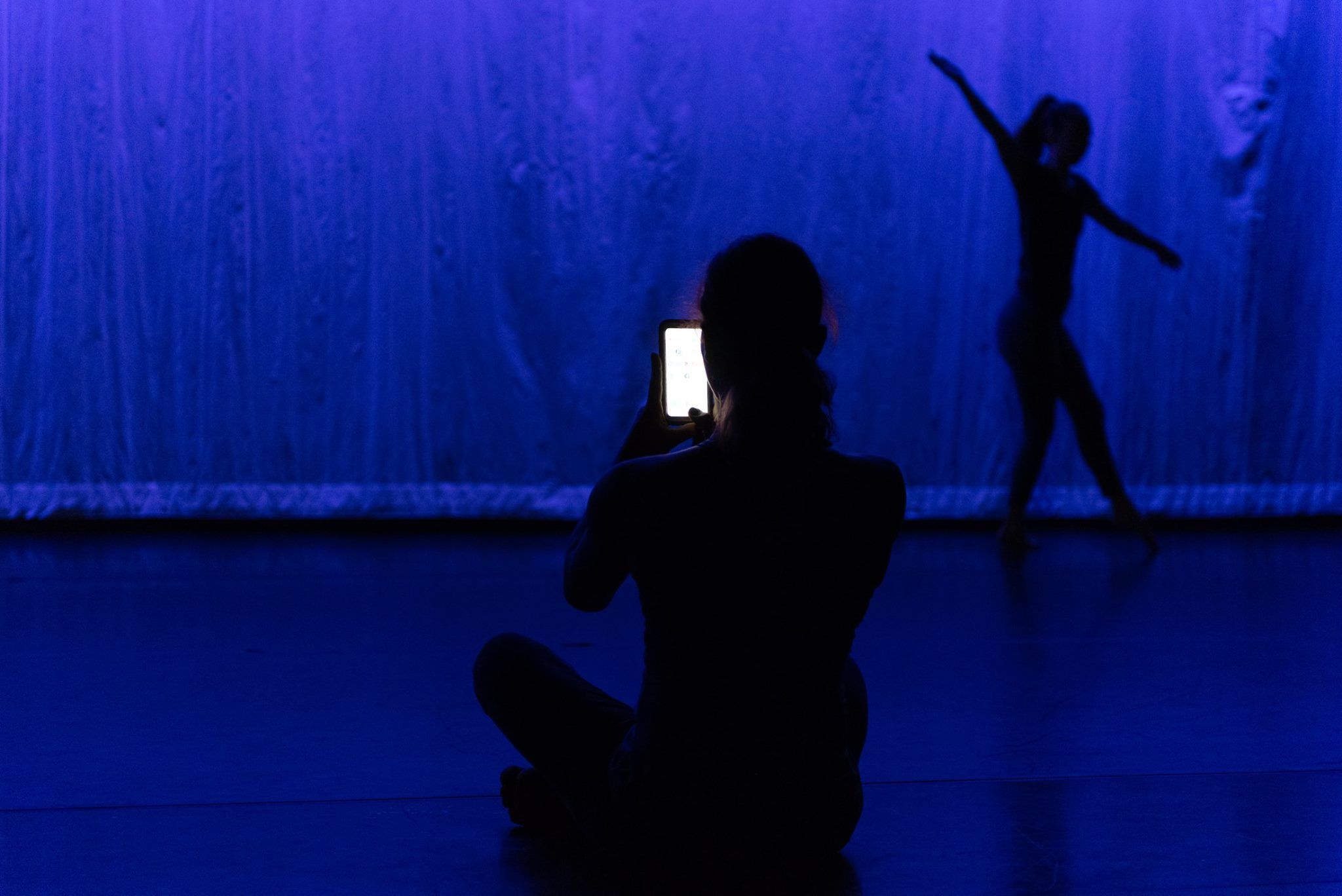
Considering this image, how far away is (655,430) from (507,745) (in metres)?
0.61

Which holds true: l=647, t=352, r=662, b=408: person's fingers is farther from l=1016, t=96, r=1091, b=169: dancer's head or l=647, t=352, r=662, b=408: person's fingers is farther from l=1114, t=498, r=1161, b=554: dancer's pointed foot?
l=1114, t=498, r=1161, b=554: dancer's pointed foot

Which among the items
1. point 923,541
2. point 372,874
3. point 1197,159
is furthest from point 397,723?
point 1197,159

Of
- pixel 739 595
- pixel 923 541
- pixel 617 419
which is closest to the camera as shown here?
pixel 739 595

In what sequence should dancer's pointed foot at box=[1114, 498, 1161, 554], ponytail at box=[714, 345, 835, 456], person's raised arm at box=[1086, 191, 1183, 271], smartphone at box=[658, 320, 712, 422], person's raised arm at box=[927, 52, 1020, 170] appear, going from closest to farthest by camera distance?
ponytail at box=[714, 345, 835, 456] → smartphone at box=[658, 320, 712, 422] → person's raised arm at box=[927, 52, 1020, 170] → person's raised arm at box=[1086, 191, 1183, 271] → dancer's pointed foot at box=[1114, 498, 1161, 554]

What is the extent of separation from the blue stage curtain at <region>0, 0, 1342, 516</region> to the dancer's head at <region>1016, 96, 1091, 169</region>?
0.81 meters

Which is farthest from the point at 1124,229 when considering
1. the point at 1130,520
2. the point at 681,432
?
the point at 681,432

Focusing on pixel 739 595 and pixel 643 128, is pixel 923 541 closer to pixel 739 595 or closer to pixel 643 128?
pixel 643 128

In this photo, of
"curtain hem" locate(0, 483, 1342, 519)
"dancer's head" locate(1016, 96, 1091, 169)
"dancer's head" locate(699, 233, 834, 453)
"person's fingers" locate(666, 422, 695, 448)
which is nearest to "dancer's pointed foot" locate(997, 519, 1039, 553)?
"curtain hem" locate(0, 483, 1342, 519)

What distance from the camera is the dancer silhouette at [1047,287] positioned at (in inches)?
125

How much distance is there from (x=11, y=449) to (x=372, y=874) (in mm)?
3121

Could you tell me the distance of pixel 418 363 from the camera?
3.96 metres

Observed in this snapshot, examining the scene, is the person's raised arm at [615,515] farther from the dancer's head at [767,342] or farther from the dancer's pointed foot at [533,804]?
the dancer's pointed foot at [533,804]

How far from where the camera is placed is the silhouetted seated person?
1086 millimetres

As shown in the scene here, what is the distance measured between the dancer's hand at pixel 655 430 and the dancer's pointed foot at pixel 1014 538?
2362 mm
